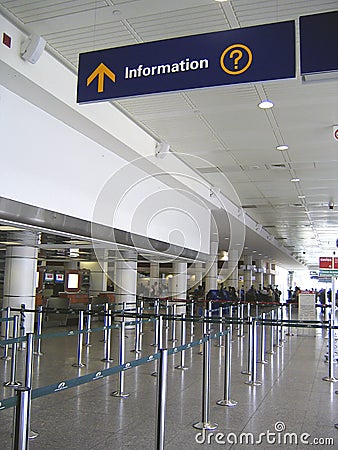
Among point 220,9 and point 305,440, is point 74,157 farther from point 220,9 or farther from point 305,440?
point 305,440

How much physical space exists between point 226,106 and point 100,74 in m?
4.41

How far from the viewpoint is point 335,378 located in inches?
343

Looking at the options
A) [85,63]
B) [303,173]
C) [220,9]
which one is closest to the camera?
[85,63]

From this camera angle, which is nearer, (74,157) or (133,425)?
(133,425)

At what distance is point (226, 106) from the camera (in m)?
8.99

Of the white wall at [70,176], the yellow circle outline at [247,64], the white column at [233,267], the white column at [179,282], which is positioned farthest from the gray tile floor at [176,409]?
the white column at [233,267]

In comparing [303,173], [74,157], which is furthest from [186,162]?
[74,157]

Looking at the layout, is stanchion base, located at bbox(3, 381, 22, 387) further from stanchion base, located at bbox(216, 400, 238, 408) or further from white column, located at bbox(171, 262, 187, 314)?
white column, located at bbox(171, 262, 187, 314)

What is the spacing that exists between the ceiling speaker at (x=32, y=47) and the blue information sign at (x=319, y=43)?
366cm

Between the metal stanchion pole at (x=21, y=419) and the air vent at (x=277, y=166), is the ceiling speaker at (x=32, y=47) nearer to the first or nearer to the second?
the metal stanchion pole at (x=21, y=419)

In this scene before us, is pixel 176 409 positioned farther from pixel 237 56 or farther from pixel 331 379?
pixel 237 56

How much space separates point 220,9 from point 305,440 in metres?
5.11

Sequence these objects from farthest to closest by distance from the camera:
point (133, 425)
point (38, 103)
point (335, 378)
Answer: point (335, 378) → point (38, 103) → point (133, 425)

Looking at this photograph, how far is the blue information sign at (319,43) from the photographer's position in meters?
4.26
